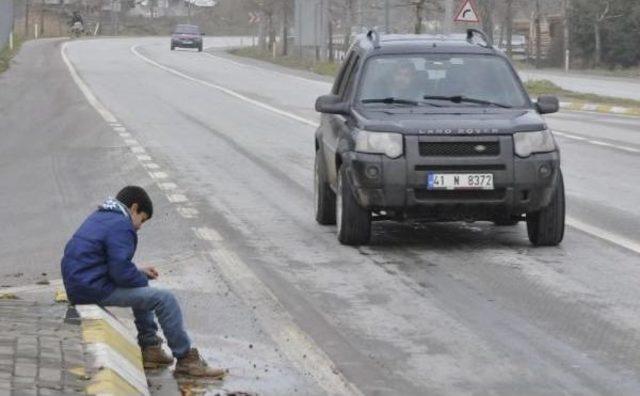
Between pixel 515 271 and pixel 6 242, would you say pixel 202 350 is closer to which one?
pixel 515 271

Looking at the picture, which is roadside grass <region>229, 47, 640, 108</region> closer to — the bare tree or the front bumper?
the bare tree

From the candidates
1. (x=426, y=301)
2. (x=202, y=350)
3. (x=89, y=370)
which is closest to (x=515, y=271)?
(x=426, y=301)

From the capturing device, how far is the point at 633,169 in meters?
20.5

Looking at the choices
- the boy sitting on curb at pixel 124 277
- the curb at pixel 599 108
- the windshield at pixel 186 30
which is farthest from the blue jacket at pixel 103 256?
the windshield at pixel 186 30

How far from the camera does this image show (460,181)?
39.9 ft

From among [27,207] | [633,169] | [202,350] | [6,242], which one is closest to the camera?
[202,350]

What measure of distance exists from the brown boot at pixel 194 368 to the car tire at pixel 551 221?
5088mm

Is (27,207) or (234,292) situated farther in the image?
(27,207)

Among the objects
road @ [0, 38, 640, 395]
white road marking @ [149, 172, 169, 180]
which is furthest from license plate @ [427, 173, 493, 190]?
white road marking @ [149, 172, 169, 180]

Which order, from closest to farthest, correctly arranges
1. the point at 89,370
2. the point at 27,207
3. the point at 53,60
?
Result: 1. the point at 89,370
2. the point at 27,207
3. the point at 53,60

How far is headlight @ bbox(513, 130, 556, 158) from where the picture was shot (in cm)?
1227

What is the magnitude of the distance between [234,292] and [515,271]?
2168mm

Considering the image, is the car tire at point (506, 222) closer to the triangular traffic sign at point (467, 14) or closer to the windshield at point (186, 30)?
the triangular traffic sign at point (467, 14)

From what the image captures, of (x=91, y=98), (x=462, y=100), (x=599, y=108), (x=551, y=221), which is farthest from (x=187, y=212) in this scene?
(x=599, y=108)
